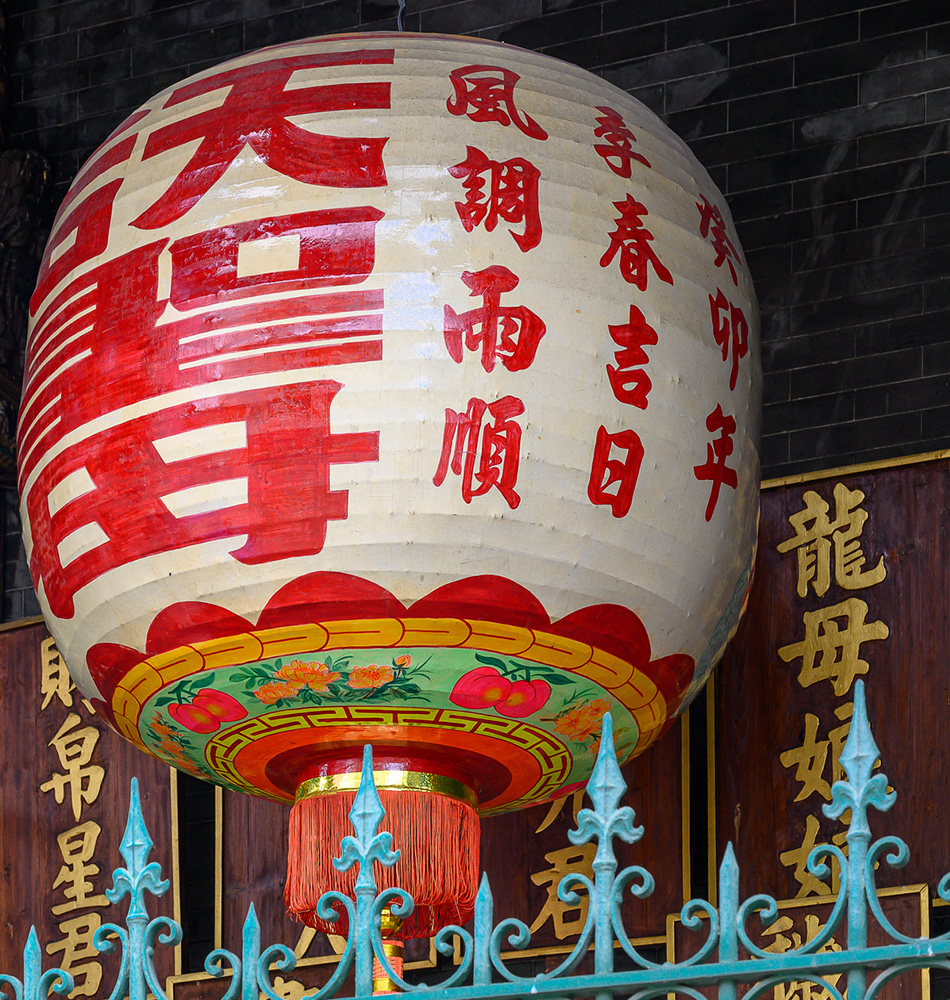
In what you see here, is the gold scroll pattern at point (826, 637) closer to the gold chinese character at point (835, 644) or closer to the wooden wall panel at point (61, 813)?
the gold chinese character at point (835, 644)

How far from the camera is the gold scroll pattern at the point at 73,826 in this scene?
4094mm

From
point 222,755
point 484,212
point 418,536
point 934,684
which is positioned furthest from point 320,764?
point 934,684

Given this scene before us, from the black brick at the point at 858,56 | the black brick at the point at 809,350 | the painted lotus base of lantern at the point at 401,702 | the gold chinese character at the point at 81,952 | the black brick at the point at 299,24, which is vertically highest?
the black brick at the point at 299,24

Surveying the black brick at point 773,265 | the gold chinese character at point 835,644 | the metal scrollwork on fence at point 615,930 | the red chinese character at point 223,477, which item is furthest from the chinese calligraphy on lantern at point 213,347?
the black brick at point 773,265

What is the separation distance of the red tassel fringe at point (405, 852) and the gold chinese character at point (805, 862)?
2.61ft

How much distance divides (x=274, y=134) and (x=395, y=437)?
539mm

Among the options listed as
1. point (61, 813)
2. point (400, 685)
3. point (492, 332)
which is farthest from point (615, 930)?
point (61, 813)

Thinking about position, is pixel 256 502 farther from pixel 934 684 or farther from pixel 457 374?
pixel 934 684

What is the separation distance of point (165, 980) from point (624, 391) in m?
1.75

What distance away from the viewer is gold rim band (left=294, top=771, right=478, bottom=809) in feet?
10.0

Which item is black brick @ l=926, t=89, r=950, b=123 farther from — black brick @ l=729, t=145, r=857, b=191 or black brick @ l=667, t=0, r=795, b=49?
black brick @ l=667, t=0, r=795, b=49

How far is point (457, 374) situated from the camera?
2.85 meters

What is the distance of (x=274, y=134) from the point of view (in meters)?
3.04

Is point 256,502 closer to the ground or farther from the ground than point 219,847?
farther from the ground
